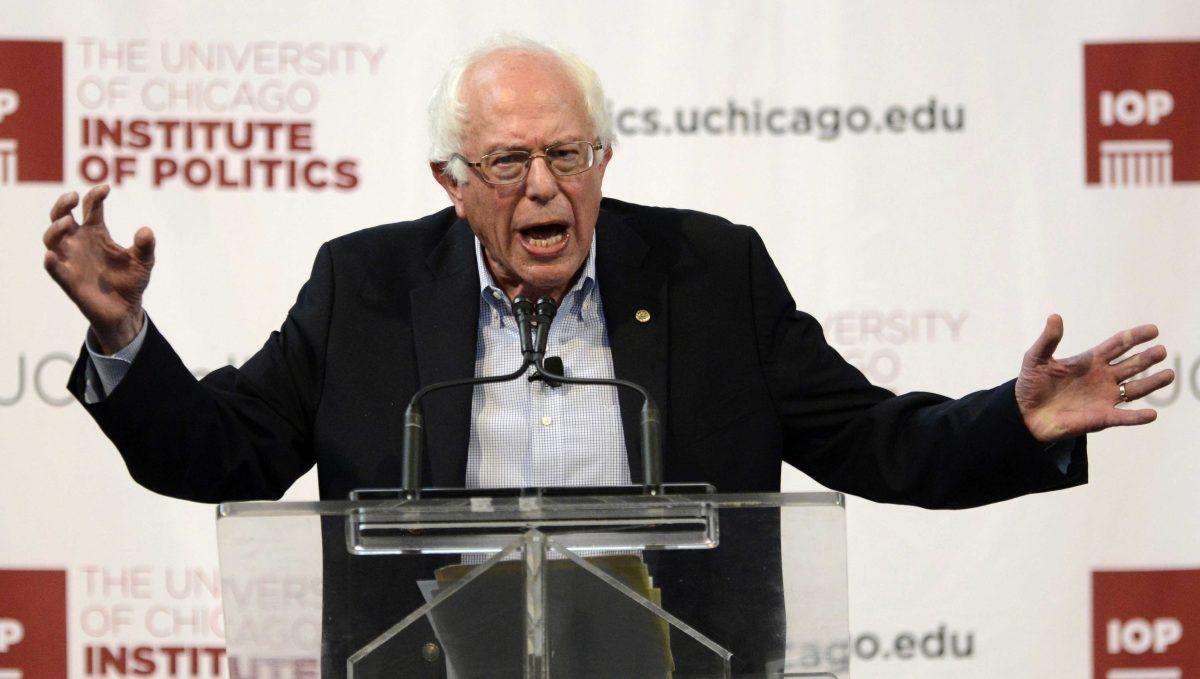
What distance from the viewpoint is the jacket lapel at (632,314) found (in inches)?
91.8

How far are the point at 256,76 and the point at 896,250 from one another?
1585 mm

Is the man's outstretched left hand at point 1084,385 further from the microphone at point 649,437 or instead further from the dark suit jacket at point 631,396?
the microphone at point 649,437

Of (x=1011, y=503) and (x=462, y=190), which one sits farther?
(x=1011, y=503)

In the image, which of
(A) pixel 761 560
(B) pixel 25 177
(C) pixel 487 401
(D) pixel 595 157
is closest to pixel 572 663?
(A) pixel 761 560

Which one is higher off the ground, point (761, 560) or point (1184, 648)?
point (761, 560)

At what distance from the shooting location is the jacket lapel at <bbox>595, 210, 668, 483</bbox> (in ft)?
7.65

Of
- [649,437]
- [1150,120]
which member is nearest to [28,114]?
[649,437]

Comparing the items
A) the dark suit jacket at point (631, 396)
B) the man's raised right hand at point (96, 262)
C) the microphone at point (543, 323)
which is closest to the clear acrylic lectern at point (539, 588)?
the microphone at point (543, 323)

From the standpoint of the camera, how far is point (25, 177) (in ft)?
11.6

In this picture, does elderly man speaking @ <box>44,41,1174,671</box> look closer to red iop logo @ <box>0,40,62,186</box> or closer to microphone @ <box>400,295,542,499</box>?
microphone @ <box>400,295,542,499</box>

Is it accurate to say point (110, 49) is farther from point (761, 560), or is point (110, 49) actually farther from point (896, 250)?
point (761, 560)

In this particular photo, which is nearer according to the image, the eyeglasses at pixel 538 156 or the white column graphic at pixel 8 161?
the eyeglasses at pixel 538 156

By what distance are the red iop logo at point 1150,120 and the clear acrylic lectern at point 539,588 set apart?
7.28 feet

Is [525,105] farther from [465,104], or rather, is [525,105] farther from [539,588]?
[539,588]
